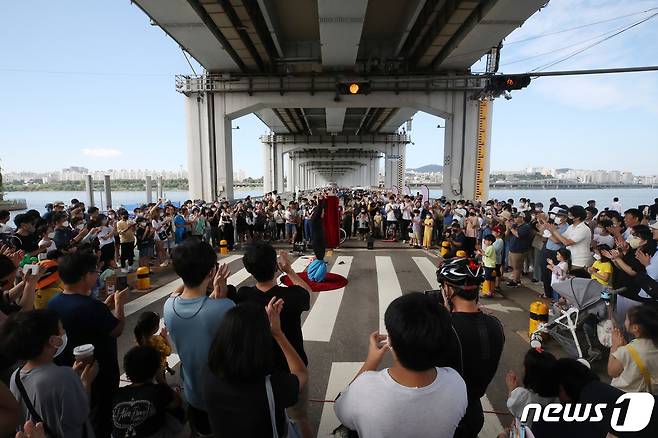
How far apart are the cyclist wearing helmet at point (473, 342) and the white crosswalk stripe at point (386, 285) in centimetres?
373

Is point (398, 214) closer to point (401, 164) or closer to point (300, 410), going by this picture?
point (300, 410)

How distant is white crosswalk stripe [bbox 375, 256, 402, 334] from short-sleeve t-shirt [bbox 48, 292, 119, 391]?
4.37 meters

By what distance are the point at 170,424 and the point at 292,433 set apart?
3.40 ft

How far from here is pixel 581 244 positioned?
23.2ft

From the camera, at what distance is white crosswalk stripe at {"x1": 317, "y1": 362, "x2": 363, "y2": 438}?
369 cm

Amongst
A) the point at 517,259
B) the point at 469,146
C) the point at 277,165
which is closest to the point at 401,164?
the point at 277,165

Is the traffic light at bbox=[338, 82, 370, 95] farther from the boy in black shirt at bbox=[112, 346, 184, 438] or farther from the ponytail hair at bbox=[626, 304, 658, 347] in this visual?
the boy in black shirt at bbox=[112, 346, 184, 438]

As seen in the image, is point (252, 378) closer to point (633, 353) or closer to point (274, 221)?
point (633, 353)

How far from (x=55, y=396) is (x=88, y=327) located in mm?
758

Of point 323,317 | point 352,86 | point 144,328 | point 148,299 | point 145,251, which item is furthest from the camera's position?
point 352,86

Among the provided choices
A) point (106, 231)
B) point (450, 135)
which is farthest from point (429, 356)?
point (450, 135)

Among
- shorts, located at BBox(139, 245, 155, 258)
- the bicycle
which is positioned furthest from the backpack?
shorts, located at BBox(139, 245, 155, 258)

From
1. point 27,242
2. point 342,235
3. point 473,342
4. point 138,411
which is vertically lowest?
point 342,235

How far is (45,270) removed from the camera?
168 inches
